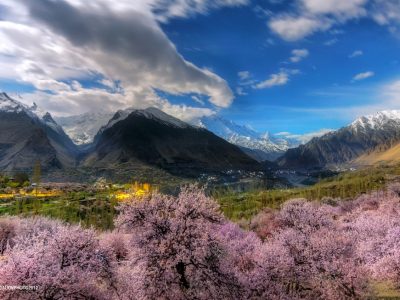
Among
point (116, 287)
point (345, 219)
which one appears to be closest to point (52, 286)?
point (116, 287)

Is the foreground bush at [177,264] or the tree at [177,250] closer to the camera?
the foreground bush at [177,264]

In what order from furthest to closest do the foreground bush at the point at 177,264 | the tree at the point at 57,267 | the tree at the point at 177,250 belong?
the tree at the point at 177,250
the foreground bush at the point at 177,264
the tree at the point at 57,267

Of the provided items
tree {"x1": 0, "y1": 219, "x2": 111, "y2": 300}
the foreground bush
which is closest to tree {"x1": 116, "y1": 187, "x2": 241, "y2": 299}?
the foreground bush

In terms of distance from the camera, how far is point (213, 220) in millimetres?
38469

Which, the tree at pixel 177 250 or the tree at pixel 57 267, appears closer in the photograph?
the tree at pixel 57 267

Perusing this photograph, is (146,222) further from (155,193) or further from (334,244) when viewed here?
(334,244)

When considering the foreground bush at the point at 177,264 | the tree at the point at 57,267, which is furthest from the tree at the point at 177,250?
the tree at the point at 57,267

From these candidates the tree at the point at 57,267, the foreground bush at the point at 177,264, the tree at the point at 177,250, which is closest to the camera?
the tree at the point at 57,267

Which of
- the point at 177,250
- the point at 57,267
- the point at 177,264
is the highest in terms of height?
the point at 177,250

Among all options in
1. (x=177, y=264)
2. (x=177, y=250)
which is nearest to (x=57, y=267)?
(x=177, y=250)

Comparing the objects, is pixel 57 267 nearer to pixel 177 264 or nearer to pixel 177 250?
pixel 177 250

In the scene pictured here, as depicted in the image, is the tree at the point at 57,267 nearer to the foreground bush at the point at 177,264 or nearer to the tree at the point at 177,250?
the foreground bush at the point at 177,264

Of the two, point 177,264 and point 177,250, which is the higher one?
point 177,250

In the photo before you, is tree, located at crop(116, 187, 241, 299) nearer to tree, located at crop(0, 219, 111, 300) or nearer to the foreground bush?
the foreground bush
